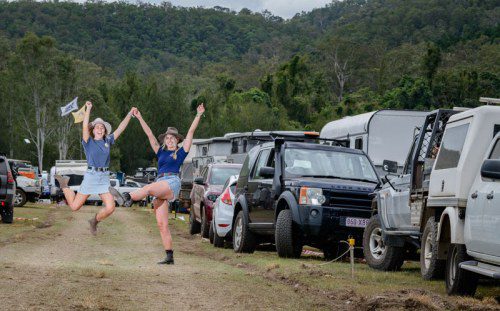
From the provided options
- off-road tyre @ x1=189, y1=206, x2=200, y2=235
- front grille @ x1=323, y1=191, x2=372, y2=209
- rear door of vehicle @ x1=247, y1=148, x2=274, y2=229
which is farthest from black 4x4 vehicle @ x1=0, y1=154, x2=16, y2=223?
front grille @ x1=323, y1=191, x2=372, y2=209

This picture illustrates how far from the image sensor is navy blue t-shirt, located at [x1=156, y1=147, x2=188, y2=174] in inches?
516

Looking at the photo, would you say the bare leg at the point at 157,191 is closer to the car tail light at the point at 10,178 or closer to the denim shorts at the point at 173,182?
the denim shorts at the point at 173,182

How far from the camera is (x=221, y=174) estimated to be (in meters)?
24.4

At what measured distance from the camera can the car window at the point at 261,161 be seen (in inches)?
704

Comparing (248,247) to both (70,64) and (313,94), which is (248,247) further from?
(313,94)

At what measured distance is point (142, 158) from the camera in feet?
315

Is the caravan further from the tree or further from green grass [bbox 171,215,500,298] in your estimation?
green grass [bbox 171,215,500,298]

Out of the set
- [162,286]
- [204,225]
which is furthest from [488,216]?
[204,225]

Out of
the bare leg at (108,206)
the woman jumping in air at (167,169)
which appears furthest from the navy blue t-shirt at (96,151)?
the woman jumping in air at (167,169)

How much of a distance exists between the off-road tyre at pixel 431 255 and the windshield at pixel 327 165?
4.59m

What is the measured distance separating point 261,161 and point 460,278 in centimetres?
802

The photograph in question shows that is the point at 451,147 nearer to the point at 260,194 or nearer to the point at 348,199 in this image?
the point at 348,199

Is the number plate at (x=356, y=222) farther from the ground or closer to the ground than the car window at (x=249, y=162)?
closer to the ground

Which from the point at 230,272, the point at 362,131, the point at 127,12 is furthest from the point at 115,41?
the point at 230,272
